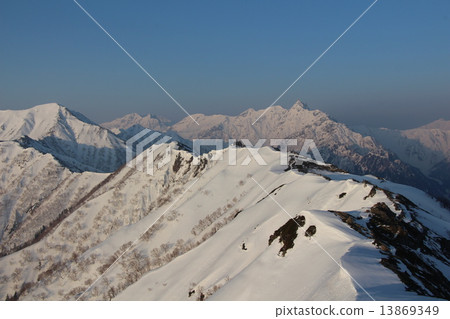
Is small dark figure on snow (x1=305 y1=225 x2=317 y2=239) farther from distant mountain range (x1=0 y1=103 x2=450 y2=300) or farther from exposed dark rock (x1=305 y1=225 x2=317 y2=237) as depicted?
distant mountain range (x1=0 y1=103 x2=450 y2=300)

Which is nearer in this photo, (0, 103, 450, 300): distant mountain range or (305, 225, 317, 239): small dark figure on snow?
(0, 103, 450, 300): distant mountain range

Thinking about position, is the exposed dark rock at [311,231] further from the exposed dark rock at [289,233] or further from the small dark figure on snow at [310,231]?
the exposed dark rock at [289,233]

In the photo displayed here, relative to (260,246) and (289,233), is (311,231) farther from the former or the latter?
(260,246)

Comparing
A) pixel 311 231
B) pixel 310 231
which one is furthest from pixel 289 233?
pixel 311 231

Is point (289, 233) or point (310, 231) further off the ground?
point (310, 231)

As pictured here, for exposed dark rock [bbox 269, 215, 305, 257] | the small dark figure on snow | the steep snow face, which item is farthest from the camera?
exposed dark rock [bbox 269, 215, 305, 257]

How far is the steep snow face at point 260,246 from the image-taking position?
36.9 meters

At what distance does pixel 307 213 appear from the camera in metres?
55.9

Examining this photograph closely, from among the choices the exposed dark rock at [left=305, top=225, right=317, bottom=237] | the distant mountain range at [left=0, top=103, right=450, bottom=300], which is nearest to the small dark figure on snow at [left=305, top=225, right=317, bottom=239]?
the exposed dark rock at [left=305, top=225, right=317, bottom=237]

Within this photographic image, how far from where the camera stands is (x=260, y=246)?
6625 centimetres

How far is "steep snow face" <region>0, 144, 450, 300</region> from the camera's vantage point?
36875mm

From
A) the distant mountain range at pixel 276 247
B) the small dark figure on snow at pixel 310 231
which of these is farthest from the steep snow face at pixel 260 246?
the small dark figure on snow at pixel 310 231
